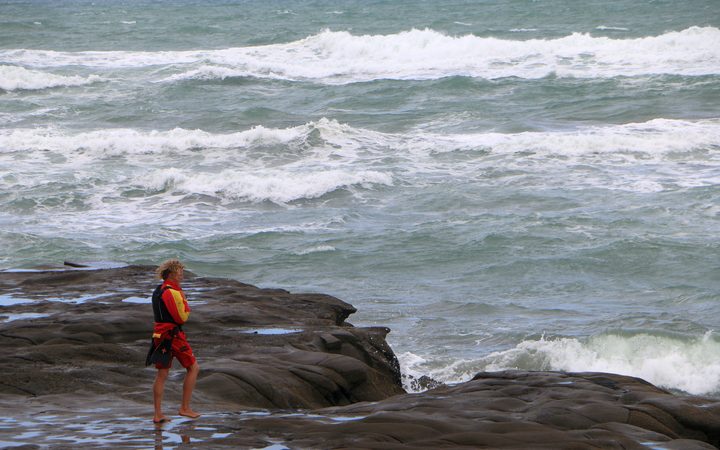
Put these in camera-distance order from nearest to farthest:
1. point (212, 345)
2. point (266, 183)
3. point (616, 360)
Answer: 1. point (212, 345)
2. point (616, 360)
3. point (266, 183)

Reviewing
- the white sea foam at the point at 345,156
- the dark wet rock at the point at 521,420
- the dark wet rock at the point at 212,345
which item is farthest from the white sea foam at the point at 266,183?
the dark wet rock at the point at 521,420

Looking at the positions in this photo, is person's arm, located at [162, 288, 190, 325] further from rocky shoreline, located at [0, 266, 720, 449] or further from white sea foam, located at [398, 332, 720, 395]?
white sea foam, located at [398, 332, 720, 395]

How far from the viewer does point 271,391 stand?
9547 millimetres

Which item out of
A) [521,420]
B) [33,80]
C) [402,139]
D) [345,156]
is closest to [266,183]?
[345,156]

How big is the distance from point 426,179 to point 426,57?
845 inches

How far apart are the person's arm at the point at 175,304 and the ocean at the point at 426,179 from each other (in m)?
4.96

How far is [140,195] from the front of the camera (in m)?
23.8

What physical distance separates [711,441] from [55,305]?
6975 millimetres

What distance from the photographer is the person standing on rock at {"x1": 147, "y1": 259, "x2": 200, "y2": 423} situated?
8.30m

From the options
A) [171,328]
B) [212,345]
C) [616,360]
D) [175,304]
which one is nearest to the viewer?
[175,304]

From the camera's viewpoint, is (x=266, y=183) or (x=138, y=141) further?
(x=138, y=141)

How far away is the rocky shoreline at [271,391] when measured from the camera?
7.66 m

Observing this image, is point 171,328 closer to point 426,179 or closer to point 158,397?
point 158,397

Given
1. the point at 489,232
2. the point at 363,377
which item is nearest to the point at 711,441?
the point at 363,377
